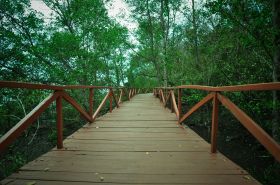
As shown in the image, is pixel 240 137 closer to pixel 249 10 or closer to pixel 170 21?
pixel 249 10

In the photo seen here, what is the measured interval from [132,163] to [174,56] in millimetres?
15137

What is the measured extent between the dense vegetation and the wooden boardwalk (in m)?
2.48

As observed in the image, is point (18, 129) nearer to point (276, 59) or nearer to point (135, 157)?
point (135, 157)

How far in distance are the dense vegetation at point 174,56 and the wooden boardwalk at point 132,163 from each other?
2.48m

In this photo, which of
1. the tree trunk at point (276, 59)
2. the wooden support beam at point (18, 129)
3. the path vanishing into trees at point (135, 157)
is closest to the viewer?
the wooden support beam at point (18, 129)

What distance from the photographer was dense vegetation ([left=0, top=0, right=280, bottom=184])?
5887 mm

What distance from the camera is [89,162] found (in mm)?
3283

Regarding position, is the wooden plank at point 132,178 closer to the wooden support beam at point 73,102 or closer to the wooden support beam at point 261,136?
the wooden support beam at point 261,136

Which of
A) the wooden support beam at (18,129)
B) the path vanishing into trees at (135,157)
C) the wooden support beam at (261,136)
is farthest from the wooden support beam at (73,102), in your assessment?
the wooden support beam at (261,136)

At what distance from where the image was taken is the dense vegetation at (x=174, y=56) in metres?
5.89

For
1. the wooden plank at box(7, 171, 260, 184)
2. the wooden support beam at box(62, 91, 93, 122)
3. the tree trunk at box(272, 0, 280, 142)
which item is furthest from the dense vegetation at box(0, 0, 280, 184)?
the wooden plank at box(7, 171, 260, 184)

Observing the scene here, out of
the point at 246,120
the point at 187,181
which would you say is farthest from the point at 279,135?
the point at 187,181

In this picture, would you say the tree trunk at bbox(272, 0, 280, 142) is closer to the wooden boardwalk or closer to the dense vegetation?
the dense vegetation

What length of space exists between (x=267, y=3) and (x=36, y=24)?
982 centimetres
